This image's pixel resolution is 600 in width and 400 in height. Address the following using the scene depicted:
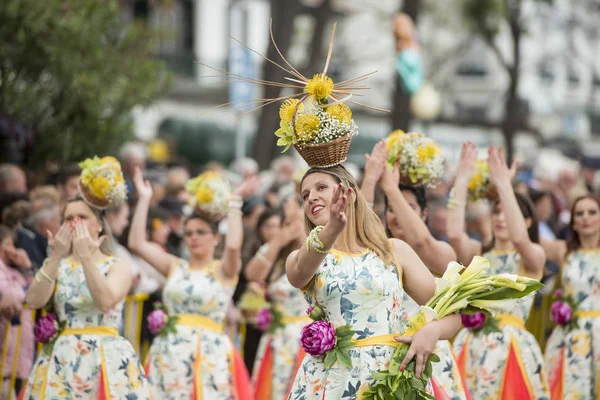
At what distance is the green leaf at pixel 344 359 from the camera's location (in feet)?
17.7

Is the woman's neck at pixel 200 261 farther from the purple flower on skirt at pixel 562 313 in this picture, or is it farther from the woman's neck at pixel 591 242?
the woman's neck at pixel 591 242

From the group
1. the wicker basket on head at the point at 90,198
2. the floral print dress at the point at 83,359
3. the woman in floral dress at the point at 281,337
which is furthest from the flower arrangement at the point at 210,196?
the floral print dress at the point at 83,359

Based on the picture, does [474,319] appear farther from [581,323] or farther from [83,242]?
[83,242]

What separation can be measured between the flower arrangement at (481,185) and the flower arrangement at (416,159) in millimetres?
644

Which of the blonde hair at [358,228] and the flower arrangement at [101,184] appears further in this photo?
the flower arrangement at [101,184]

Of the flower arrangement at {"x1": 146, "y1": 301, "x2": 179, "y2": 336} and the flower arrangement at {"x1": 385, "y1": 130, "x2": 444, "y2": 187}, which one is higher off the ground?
the flower arrangement at {"x1": 385, "y1": 130, "x2": 444, "y2": 187}

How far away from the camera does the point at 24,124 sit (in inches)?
506

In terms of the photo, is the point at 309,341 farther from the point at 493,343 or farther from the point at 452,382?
the point at 493,343

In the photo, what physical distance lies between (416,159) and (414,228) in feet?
2.22

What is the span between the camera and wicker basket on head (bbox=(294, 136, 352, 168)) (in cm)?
553

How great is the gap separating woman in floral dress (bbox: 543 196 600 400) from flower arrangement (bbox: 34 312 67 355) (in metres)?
3.77

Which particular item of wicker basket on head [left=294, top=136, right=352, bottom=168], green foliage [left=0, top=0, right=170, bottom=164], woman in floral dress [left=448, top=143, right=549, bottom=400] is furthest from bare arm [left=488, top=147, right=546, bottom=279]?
green foliage [left=0, top=0, right=170, bottom=164]

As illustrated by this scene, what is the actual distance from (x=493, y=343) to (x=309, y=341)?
2.73 m

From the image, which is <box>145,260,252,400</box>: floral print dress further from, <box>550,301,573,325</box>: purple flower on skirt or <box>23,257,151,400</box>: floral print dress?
<box>550,301,573,325</box>: purple flower on skirt
